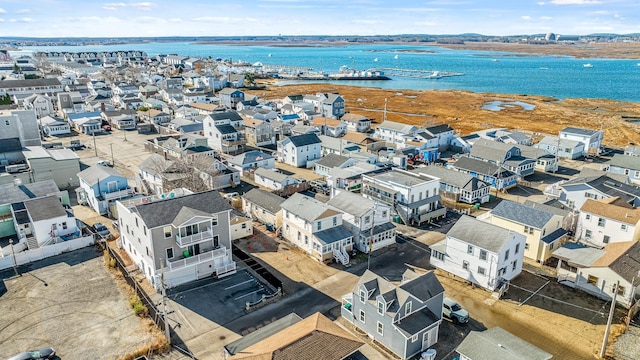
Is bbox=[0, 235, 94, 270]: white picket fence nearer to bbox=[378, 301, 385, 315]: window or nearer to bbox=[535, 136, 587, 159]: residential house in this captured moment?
bbox=[378, 301, 385, 315]: window

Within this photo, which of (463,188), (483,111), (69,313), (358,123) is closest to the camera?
(69,313)

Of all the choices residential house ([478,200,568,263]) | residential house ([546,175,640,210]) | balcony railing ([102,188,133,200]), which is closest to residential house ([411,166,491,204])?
residential house ([546,175,640,210])

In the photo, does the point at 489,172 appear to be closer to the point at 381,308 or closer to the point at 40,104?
the point at 381,308

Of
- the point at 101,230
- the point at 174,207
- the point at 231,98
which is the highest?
the point at 174,207

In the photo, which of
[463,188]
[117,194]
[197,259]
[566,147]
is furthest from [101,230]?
[566,147]

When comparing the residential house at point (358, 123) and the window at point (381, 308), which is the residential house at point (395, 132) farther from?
the window at point (381, 308)

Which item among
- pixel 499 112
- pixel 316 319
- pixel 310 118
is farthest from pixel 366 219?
pixel 499 112

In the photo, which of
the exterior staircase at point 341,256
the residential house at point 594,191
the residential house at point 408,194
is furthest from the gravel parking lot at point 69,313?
the residential house at point 594,191
